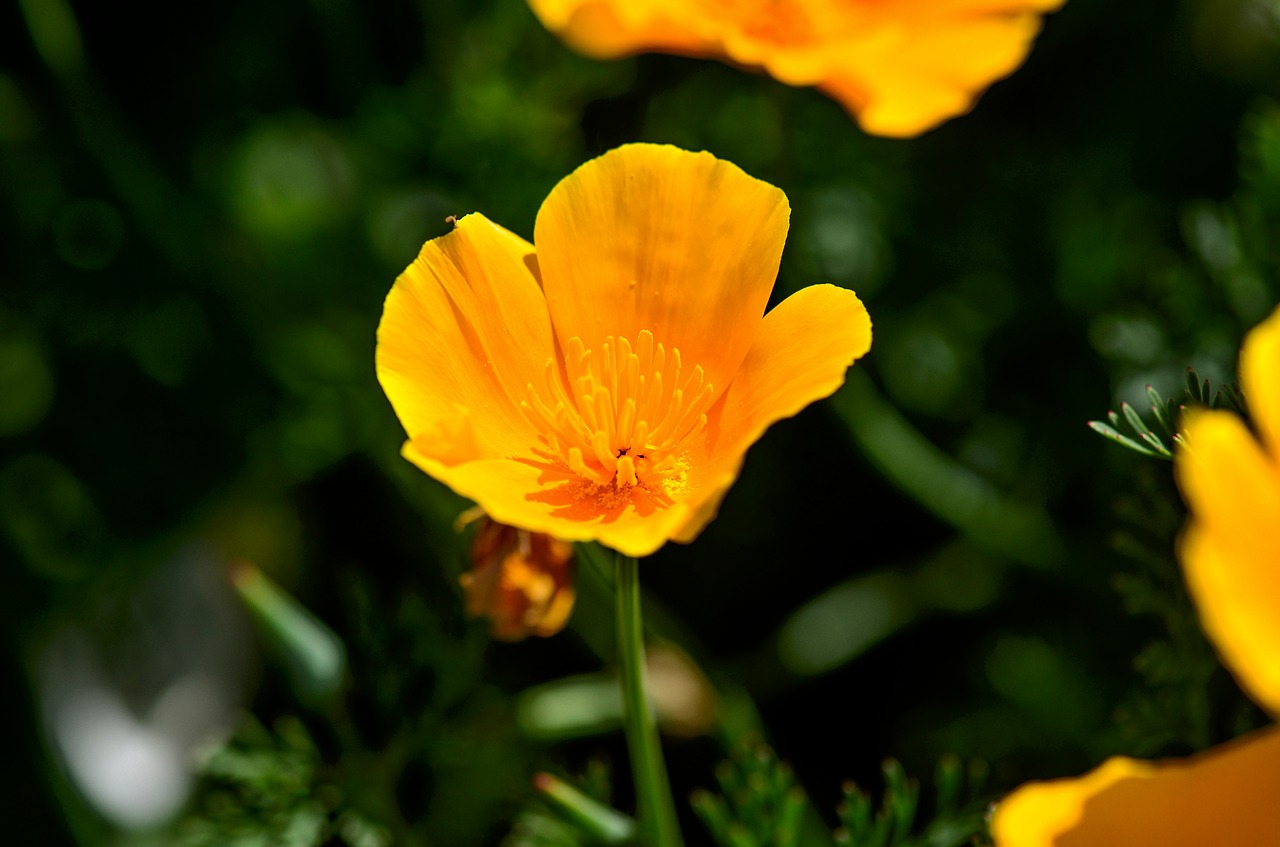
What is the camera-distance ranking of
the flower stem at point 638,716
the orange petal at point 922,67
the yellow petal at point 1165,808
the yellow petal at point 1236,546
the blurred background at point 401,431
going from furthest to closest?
the blurred background at point 401,431 → the orange petal at point 922,67 → the flower stem at point 638,716 → the yellow petal at point 1165,808 → the yellow petal at point 1236,546

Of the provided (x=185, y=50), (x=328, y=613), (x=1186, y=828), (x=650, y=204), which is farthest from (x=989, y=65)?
(x=185, y=50)

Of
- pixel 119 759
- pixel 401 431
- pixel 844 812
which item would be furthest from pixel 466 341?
pixel 119 759

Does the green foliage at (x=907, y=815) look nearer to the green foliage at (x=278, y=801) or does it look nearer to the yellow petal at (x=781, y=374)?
the yellow petal at (x=781, y=374)

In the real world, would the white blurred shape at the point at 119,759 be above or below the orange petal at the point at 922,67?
below

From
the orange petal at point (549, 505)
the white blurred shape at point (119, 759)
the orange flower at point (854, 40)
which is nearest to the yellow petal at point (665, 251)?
the orange petal at point (549, 505)

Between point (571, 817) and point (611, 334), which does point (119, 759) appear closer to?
point (571, 817)

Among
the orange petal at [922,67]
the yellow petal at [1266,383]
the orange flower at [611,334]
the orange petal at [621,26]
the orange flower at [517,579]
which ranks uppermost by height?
the yellow petal at [1266,383]

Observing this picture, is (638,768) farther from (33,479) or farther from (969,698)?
(33,479)
